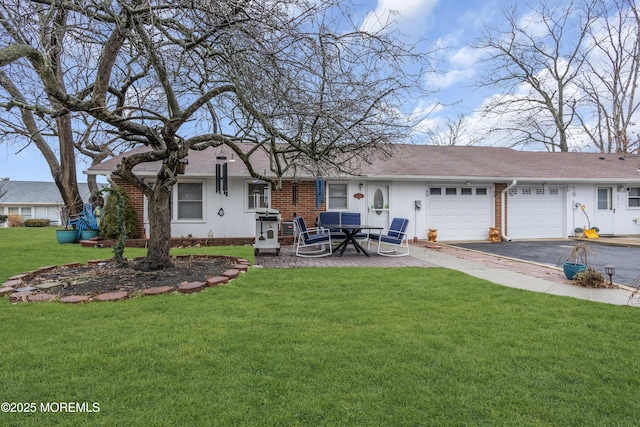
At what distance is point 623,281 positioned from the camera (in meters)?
6.02

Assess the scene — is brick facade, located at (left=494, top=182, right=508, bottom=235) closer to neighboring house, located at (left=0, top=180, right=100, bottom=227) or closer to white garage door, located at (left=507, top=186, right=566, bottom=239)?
white garage door, located at (left=507, top=186, right=566, bottom=239)

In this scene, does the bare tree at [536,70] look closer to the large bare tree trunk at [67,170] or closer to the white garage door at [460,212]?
the white garage door at [460,212]

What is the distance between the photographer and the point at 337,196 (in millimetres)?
11977

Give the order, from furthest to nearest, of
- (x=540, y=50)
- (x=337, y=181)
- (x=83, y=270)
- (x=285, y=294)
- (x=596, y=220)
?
1. (x=540, y=50)
2. (x=596, y=220)
3. (x=337, y=181)
4. (x=83, y=270)
5. (x=285, y=294)

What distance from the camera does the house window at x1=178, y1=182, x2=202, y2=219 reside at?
1131cm

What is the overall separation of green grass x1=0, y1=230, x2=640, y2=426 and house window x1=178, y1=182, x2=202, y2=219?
6976mm

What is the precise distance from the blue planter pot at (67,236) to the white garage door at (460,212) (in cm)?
1163

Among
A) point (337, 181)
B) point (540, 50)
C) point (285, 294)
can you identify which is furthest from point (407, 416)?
point (540, 50)

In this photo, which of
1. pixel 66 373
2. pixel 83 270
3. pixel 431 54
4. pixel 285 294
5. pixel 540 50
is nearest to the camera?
pixel 66 373

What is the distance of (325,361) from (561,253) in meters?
9.11

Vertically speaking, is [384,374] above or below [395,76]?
below

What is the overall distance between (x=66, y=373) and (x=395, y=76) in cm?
555

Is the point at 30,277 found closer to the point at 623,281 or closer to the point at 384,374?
the point at 384,374

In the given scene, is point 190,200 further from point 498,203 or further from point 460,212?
point 498,203
